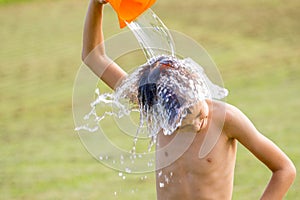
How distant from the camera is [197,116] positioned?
9.41 ft

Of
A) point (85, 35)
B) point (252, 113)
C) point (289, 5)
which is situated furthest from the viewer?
point (289, 5)

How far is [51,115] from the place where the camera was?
31.3 ft

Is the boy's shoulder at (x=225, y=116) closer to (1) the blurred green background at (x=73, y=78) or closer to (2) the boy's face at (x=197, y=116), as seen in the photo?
(2) the boy's face at (x=197, y=116)

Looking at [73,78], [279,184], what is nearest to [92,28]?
[279,184]

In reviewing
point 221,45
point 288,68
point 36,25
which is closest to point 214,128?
point 288,68

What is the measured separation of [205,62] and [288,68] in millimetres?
8370

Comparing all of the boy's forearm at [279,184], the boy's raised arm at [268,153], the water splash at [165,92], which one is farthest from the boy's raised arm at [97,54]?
the boy's forearm at [279,184]

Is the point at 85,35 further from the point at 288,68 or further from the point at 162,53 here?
the point at 288,68

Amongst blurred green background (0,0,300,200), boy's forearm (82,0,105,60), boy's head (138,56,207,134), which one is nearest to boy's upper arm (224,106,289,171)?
boy's head (138,56,207,134)

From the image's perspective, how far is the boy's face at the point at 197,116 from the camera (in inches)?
112

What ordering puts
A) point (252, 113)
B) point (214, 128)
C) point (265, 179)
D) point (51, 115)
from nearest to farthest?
point (214, 128) < point (265, 179) < point (252, 113) < point (51, 115)

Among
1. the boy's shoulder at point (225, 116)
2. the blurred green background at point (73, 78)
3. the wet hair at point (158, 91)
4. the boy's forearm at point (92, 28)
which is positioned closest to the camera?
the wet hair at point (158, 91)

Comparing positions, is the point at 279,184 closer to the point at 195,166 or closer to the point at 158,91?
the point at 195,166

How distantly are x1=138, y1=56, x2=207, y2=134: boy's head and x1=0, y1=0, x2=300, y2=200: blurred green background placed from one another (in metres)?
2.79
